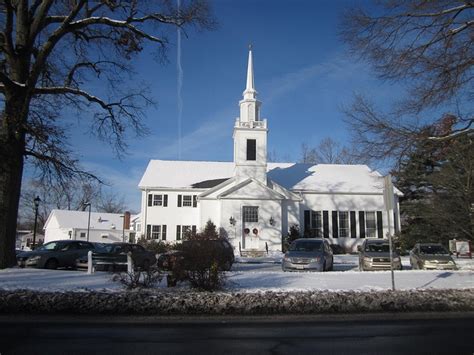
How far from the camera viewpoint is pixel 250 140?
39.9 meters

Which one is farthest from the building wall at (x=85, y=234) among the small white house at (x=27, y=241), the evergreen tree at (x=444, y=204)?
the evergreen tree at (x=444, y=204)

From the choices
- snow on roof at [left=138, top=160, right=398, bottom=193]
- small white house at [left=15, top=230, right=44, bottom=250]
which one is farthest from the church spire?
small white house at [left=15, top=230, right=44, bottom=250]

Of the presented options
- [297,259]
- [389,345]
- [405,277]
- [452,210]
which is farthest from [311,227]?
Result: [389,345]

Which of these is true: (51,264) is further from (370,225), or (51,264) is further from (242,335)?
(370,225)

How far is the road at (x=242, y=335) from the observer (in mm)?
7531

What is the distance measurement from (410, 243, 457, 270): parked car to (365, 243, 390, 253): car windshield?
2.07 meters

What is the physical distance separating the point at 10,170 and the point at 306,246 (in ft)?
42.8

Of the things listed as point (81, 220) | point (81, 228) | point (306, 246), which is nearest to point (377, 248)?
point (306, 246)

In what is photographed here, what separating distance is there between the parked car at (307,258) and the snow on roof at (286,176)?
1936 cm

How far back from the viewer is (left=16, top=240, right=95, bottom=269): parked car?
20500 millimetres

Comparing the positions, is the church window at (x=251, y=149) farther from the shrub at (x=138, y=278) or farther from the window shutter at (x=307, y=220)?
the shrub at (x=138, y=278)

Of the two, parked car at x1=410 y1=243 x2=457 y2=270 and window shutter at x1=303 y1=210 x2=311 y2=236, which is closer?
parked car at x1=410 y1=243 x2=457 y2=270

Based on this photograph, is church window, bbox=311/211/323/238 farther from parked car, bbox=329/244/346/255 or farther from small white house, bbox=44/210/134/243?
small white house, bbox=44/210/134/243

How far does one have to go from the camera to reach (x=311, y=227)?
3981 cm
